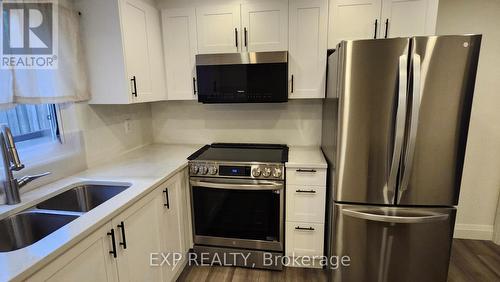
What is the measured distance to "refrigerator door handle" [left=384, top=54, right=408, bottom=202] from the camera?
1.60 m

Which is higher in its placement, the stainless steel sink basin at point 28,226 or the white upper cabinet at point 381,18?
the white upper cabinet at point 381,18

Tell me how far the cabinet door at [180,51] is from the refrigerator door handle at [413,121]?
1760 mm

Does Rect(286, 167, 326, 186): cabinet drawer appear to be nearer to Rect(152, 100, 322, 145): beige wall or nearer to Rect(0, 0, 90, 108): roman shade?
Rect(152, 100, 322, 145): beige wall

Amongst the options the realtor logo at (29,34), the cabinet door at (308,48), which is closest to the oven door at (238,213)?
the cabinet door at (308,48)

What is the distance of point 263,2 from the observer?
2.23 metres

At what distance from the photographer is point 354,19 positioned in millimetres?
2135

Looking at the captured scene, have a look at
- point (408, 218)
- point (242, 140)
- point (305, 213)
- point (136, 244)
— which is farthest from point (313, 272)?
point (136, 244)

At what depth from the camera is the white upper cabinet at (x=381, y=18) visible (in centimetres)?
205

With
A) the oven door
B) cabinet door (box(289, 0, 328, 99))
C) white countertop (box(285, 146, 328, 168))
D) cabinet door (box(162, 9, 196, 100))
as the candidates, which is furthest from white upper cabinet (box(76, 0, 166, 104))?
white countertop (box(285, 146, 328, 168))

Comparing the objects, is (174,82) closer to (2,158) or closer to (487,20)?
(2,158)

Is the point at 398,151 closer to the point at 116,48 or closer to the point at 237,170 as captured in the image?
the point at 237,170

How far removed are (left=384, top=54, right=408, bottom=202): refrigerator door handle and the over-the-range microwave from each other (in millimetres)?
888

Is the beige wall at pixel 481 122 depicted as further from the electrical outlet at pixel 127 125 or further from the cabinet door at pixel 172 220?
the electrical outlet at pixel 127 125

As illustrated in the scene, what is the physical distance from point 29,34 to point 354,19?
2267mm
